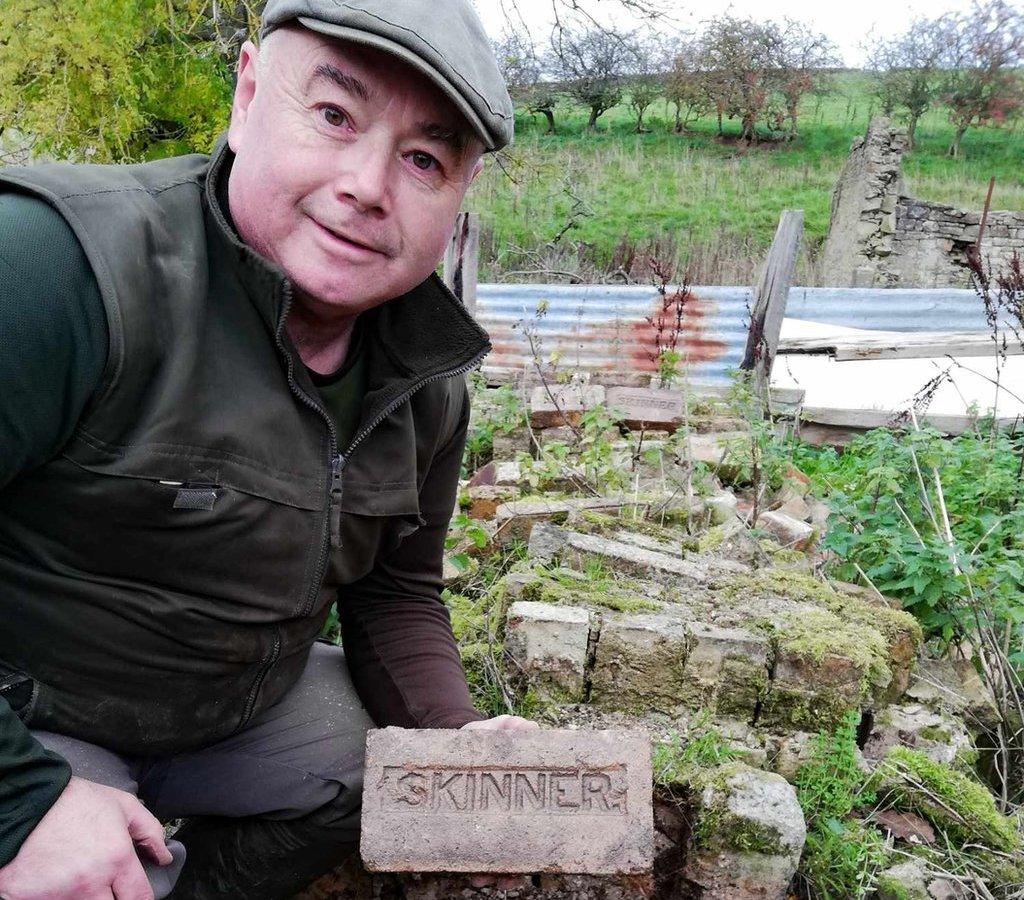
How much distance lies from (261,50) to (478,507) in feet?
9.44

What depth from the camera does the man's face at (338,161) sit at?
154cm

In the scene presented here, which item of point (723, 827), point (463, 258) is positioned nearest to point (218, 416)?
point (723, 827)

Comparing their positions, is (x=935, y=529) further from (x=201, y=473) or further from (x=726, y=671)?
(x=201, y=473)

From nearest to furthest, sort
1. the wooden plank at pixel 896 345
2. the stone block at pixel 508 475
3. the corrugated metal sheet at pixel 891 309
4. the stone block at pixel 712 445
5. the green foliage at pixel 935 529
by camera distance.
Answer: the green foliage at pixel 935 529 → the stone block at pixel 508 475 → the stone block at pixel 712 445 → the wooden plank at pixel 896 345 → the corrugated metal sheet at pixel 891 309

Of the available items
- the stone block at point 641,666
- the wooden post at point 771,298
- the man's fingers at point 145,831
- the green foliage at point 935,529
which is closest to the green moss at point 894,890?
the stone block at point 641,666

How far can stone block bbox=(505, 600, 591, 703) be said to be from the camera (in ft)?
8.30

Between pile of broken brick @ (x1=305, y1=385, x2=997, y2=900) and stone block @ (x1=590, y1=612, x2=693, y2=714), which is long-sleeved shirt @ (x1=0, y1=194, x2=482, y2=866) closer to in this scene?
pile of broken brick @ (x1=305, y1=385, x2=997, y2=900)

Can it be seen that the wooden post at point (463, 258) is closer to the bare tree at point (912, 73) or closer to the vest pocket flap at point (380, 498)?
the vest pocket flap at point (380, 498)

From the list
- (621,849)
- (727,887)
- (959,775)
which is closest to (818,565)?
(959,775)

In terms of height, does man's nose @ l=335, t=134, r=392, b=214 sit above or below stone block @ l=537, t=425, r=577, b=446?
above

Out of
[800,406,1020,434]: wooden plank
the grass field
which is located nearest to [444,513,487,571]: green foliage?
[800,406,1020,434]: wooden plank

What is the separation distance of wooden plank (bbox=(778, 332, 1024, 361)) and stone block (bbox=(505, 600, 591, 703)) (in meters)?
6.66

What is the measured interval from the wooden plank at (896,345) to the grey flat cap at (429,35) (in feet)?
24.4

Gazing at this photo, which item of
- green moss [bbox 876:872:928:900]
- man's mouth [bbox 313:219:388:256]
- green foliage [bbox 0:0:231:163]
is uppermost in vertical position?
green foliage [bbox 0:0:231:163]
